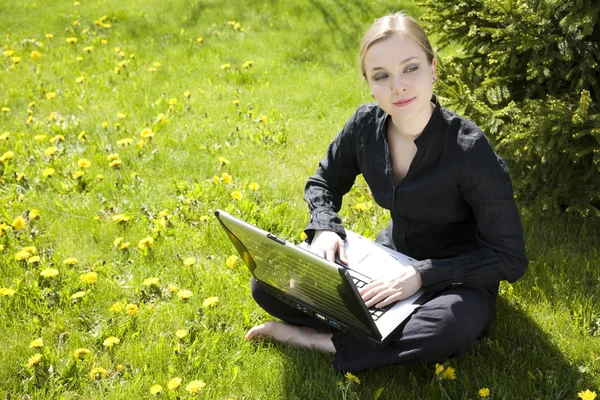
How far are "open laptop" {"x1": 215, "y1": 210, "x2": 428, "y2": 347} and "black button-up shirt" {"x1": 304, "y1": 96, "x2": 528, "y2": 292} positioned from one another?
0.40 ft

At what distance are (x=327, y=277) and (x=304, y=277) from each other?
6.8 inches

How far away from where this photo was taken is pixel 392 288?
95.9 inches

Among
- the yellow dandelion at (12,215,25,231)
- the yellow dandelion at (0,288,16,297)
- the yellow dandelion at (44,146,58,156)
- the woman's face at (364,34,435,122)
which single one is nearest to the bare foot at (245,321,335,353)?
the woman's face at (364,34,435,122)

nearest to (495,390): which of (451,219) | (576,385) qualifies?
(576,385)

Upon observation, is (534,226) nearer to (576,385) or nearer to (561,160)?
(561,160)

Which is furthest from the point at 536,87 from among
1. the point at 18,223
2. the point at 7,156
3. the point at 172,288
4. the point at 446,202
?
the point at 7,156

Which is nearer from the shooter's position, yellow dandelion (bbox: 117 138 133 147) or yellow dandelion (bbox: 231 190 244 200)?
yellow dandelion (bbox: 231 190 244 200)

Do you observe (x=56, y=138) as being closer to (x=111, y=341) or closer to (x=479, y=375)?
(x=111, y=341)

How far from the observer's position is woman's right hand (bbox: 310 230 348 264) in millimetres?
2674

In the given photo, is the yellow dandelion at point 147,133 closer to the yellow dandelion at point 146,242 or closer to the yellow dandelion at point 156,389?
the yellow dandelion at point 146,242

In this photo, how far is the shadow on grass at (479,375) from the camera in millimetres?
2421

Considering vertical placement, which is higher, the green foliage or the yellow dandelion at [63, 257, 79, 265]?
the green foliage

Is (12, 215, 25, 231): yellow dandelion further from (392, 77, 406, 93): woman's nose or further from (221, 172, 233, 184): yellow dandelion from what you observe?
(392, 77, 406, 93): woman's nose

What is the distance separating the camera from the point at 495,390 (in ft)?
7.94
